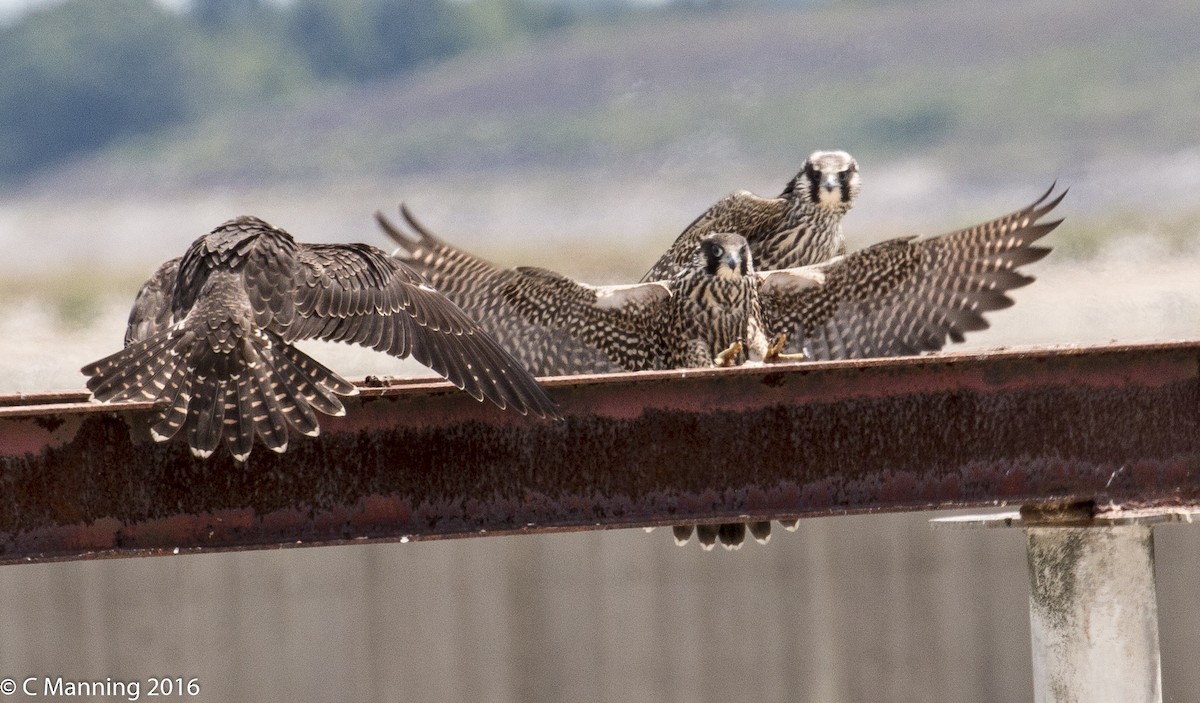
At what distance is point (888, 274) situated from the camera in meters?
6.63

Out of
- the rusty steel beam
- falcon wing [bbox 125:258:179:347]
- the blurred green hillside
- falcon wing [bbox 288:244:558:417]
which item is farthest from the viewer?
the blurred green hillside

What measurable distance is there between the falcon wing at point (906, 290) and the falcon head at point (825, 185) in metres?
0.46

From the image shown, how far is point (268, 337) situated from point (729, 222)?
306 centimetres

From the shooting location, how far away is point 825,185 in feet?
23.1

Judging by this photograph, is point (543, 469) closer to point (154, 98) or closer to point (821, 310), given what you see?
point (821, 310)

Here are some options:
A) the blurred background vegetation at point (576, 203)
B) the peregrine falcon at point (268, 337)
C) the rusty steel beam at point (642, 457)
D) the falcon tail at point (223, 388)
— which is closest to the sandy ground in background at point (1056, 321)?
the blurred background vegetation at point (576, 203)

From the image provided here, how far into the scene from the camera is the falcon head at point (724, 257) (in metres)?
6.39

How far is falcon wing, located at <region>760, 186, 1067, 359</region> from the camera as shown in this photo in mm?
6574

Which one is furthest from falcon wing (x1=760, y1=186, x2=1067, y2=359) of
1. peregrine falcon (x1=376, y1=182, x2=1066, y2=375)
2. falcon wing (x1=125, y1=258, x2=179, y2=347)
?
falcon wing (x1=125, y1=258, x2=179, y2=347)

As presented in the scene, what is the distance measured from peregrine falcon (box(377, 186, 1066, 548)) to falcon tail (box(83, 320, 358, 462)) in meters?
2.16

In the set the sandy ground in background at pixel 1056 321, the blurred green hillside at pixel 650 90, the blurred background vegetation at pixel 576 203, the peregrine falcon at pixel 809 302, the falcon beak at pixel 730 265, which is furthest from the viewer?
the blurred green hillside at pixel 650 90

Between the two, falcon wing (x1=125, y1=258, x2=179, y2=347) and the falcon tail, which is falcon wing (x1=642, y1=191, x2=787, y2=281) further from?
the falcon tail

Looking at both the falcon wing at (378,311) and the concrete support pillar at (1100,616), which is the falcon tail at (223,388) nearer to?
the falcon wing at (378,311)

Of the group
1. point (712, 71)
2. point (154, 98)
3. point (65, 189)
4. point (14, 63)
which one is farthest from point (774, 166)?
point (14, 63)
